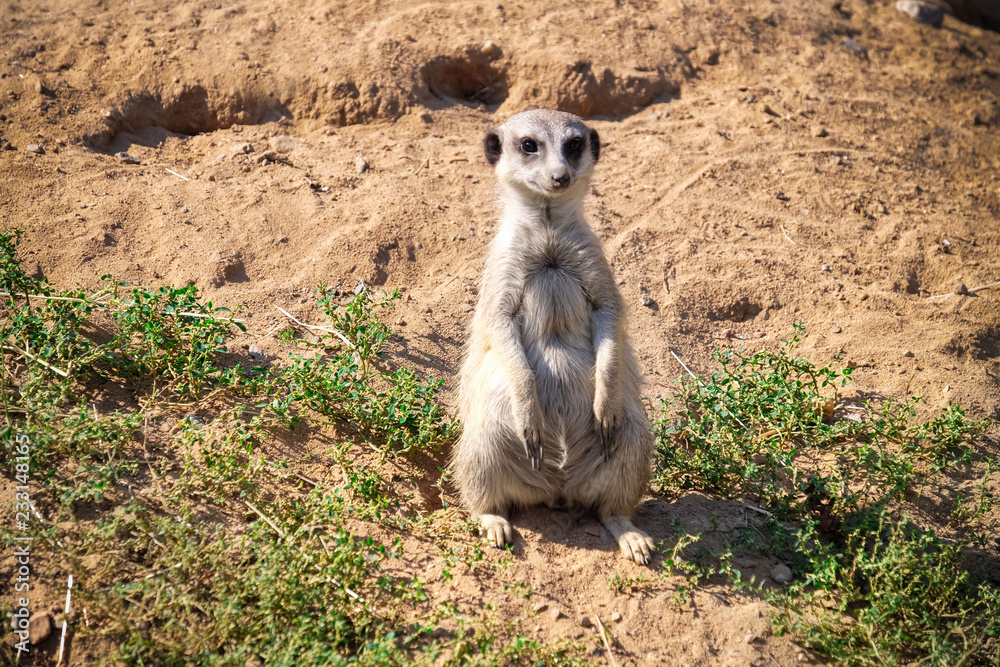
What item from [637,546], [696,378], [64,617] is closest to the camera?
[64,617]

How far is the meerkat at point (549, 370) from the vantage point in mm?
3301

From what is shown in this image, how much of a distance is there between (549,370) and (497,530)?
29.4 inches

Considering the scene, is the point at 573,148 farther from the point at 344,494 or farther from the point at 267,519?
the point at 267,519

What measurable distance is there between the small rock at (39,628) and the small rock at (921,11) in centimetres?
881

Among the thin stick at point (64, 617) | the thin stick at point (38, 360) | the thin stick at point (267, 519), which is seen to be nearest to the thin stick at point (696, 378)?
the thin stick at point (267, 519)

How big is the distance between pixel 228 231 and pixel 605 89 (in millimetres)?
3220

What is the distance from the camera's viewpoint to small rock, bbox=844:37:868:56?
701 cm

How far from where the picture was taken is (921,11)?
775cm

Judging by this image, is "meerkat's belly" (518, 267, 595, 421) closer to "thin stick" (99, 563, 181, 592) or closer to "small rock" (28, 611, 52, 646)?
"thin stick" (99, 563, 181, 592)

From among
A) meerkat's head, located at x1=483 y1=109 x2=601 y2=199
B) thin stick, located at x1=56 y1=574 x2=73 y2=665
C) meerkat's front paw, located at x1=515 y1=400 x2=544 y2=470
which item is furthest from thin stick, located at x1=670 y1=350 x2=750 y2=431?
thin stick, located at x1=56 y1=574 x2=73 y2=665

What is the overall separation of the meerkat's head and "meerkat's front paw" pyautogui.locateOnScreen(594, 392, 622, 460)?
37.8 inches

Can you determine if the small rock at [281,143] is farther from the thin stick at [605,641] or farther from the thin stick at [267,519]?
the thin stick at [605,641]

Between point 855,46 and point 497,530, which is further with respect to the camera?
point 855,46

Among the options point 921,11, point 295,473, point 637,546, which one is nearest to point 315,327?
point 295,473
